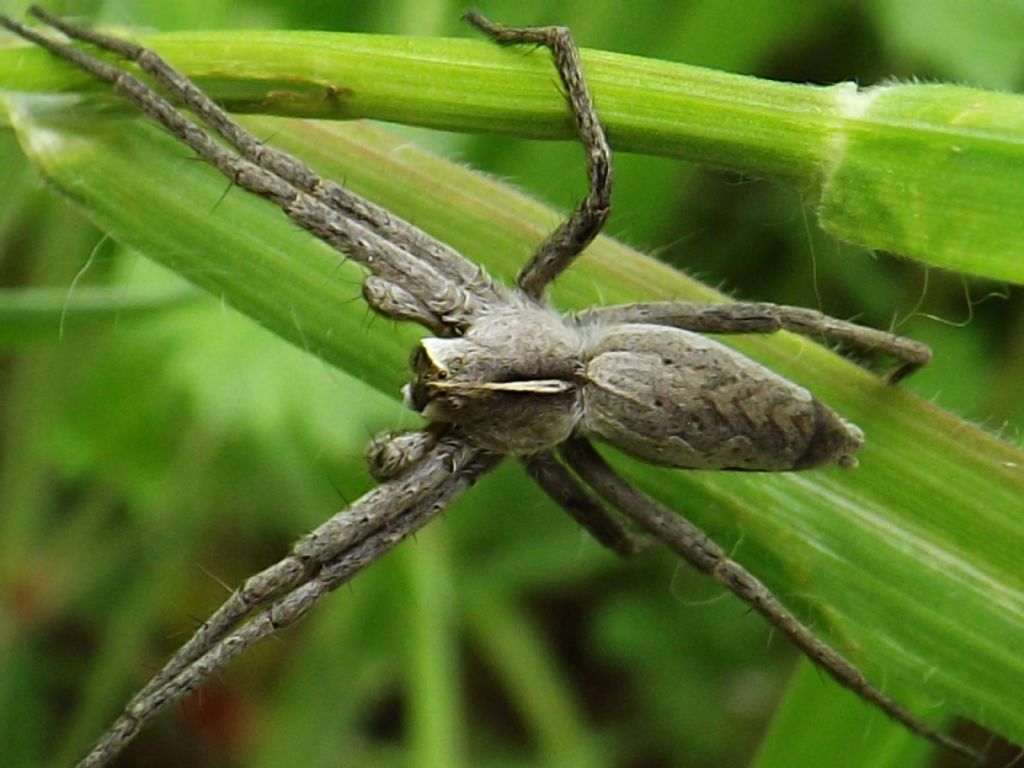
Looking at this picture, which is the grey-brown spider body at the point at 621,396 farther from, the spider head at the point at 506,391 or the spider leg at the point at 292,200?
the spider leg at the point at 292,200

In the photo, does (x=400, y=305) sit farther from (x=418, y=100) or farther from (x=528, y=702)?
(x=528, y=702)

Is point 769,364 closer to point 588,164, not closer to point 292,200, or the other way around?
point 588,164

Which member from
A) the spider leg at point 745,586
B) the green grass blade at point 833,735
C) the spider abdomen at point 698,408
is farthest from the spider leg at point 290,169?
the green grass blade at point 833,735

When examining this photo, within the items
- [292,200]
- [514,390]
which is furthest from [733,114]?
[292,200]

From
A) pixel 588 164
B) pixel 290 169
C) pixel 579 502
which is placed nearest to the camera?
pixel 588 164

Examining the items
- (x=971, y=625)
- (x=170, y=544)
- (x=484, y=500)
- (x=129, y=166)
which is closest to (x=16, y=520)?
(x=170, y=544)
